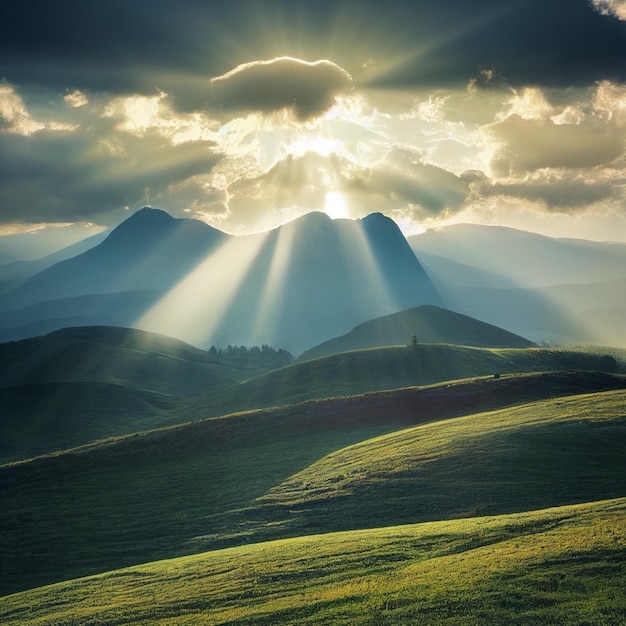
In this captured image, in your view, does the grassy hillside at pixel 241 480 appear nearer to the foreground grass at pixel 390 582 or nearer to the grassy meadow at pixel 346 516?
the grassy meadow at pixel 346 516

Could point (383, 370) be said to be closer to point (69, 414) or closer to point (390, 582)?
point (69, 414)

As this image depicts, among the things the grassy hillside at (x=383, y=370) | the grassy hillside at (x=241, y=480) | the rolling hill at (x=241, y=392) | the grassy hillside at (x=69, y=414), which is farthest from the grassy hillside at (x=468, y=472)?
the grassy hillside at (x=69, y=414)

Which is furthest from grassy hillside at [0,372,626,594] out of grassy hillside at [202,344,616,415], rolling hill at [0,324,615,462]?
grassy hillside at [202,344,616,415]

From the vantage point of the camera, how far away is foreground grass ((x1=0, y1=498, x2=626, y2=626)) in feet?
71.3

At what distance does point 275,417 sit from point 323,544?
2048 inches

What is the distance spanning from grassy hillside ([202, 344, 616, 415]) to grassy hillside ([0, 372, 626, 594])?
127 feet

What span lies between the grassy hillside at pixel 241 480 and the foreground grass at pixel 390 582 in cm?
784

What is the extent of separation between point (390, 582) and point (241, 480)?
38.0 meters

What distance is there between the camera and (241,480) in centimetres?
6181

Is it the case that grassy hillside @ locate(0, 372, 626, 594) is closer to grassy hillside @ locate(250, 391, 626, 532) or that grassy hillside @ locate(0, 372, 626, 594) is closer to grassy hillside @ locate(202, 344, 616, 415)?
grassy hillside @ locate(250, 391, 626, 532)

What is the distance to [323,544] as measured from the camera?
35.4 m

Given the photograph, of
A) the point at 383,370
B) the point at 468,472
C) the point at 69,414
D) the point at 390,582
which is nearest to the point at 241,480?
the point at 468,472

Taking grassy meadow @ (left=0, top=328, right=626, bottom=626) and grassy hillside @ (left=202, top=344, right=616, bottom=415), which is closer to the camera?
grassy meadow @ (left=0, top=328, right=626, bottom=626)

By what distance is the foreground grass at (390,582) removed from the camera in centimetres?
2172
